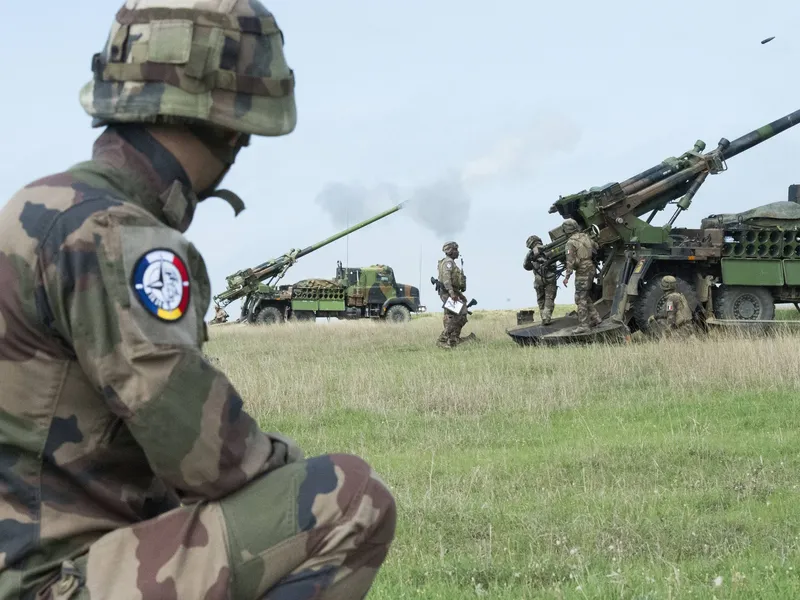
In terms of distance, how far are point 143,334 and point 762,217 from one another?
1990 centimetres

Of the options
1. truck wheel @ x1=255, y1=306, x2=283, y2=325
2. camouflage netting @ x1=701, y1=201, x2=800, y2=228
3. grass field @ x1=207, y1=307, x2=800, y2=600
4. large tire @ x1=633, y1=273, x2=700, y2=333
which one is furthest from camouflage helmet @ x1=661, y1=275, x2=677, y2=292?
truck wheel @ x1=255, y1=306, x2=283, y2=325

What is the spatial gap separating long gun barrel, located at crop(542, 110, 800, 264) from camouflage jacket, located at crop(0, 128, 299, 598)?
1848 cm

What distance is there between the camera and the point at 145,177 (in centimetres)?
262

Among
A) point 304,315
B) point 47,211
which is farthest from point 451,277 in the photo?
point 47,211

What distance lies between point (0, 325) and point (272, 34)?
91cm

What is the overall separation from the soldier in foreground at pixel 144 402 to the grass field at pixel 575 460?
6.65 feet

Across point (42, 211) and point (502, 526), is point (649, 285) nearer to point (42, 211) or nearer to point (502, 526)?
point (502, 526)

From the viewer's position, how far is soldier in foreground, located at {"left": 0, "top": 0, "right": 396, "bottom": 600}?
90.8 inches

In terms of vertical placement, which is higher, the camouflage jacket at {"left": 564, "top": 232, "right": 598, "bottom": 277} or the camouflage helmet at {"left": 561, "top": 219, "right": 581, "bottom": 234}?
the camouflage helmet at {"left": 561, "top": 219, "right": 581, "bottom": 234}

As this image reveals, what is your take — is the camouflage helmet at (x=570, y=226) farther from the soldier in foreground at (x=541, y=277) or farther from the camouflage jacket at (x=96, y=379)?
the camouflage jacket at (x=96, y=379)

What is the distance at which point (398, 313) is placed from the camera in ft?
132

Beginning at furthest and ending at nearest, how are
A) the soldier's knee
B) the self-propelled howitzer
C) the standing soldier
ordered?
1. the self-propelled howitzer
2. the standing soldier
3. the soldier's knee

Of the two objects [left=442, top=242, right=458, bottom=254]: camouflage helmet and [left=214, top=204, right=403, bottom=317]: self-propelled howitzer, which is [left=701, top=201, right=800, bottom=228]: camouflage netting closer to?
[left=442, top=242, right=458, bottom=254]: camouflage helmet

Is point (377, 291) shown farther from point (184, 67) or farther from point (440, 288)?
point (184, 67)
